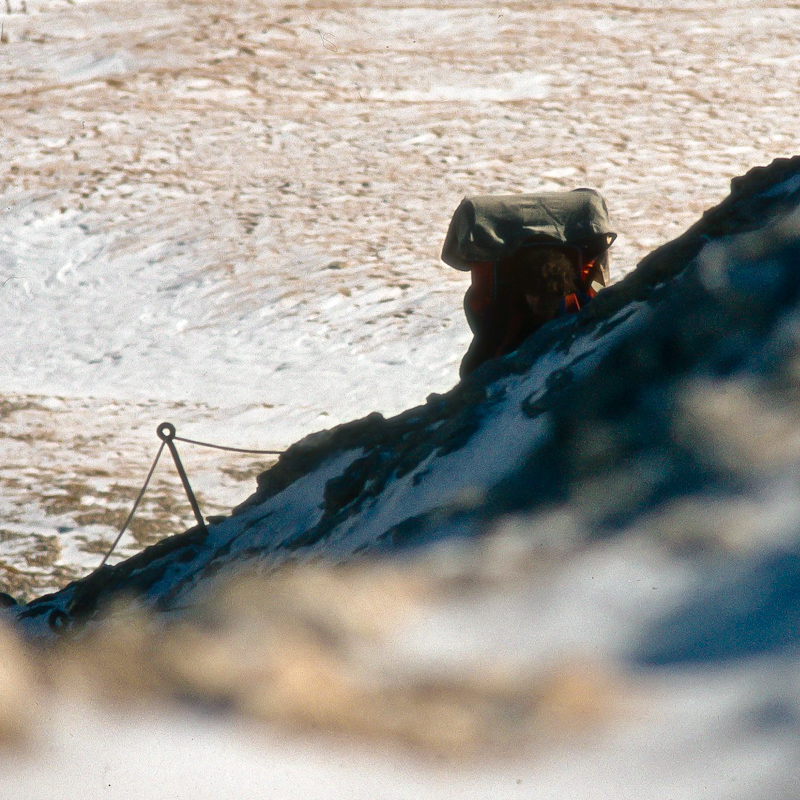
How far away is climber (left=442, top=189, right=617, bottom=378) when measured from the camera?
3125mm

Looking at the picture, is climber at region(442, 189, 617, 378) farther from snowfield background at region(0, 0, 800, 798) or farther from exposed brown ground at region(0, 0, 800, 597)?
exposed brown ground at region(0, 0, 800, 597)

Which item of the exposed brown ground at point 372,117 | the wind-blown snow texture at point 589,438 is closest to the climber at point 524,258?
the wind-blown snow texture at point 589,438

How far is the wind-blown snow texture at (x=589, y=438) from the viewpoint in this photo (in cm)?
169

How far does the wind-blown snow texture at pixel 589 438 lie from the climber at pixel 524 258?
0.70 metres

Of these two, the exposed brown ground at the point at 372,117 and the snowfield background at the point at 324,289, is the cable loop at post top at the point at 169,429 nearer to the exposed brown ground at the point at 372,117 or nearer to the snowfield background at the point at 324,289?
the snowfield background at the point at 324,289

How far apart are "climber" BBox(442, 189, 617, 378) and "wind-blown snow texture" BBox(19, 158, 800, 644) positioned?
0.70 metres

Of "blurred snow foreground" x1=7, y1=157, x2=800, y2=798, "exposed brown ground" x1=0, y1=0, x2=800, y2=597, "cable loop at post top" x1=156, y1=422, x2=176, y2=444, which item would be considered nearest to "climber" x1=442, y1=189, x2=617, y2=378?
"blurred snow foreground" x1=7, y1=157, x2=800, y2=798

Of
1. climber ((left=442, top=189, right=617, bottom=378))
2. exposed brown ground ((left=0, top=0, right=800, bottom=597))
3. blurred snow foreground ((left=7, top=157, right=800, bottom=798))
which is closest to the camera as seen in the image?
blurred snow foreground ((left=7, top=157, right=800, bottom=798))

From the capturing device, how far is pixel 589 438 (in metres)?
1.82

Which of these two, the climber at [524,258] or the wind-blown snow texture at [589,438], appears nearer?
the wind-blown snow texture at [589,438]

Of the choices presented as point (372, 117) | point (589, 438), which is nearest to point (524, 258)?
point (589, 438)

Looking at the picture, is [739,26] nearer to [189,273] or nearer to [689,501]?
[189,273]

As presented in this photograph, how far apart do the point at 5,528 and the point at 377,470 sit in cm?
291

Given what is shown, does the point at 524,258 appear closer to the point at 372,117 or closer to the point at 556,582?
the point at 556,582
